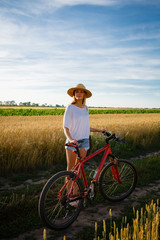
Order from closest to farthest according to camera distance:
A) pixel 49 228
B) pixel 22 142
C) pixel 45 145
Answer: pixel 49 228
pixel 22 142
pixel 45 145

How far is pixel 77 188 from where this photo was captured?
12.1 feet

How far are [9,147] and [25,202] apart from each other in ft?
8.89

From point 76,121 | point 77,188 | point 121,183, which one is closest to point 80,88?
point 76,121

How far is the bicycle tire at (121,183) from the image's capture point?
434 cm

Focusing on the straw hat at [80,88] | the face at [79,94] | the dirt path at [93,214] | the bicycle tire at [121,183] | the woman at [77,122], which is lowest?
the dirt path at [93,214]

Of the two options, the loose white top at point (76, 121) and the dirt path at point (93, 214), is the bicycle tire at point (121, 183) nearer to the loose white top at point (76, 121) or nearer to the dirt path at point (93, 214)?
the dirt path at point (93, 214)

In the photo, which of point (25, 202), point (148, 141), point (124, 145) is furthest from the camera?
point (148, 141)

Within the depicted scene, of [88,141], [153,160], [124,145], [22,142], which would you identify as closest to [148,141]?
[124,145]

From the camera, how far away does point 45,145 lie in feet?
24.2

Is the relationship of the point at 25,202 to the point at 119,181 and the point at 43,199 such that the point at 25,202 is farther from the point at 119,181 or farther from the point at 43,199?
the point at 119,181

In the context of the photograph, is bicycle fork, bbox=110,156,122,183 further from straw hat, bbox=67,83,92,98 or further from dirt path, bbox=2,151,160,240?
straw hat, bbox=67,83,92,98

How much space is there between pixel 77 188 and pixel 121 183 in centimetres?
130

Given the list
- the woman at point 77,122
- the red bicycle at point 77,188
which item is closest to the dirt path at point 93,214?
the red bicycle at point 77,188

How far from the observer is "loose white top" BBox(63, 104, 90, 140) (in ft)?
12.4
